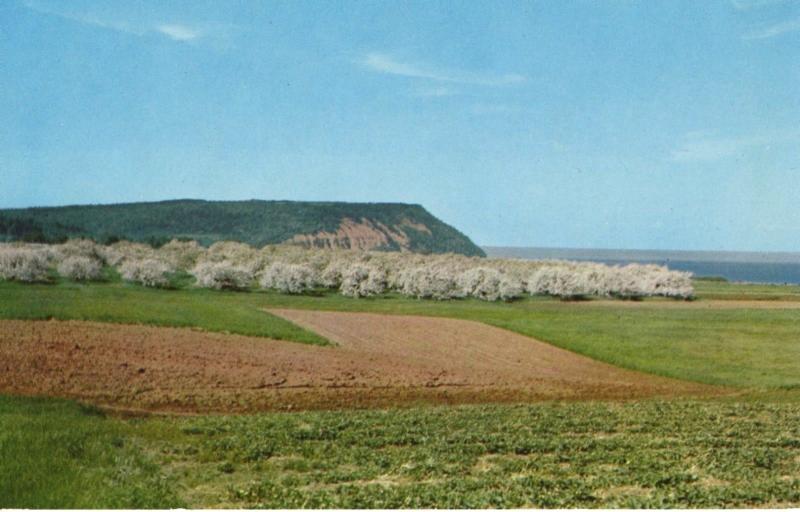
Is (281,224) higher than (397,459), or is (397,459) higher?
(281,224)

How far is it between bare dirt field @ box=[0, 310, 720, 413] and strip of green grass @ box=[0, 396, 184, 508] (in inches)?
138

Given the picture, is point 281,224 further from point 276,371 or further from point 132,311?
point 276,371

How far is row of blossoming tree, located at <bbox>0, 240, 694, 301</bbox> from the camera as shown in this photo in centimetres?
4641

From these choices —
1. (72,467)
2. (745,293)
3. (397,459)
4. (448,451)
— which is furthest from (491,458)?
(745,293)

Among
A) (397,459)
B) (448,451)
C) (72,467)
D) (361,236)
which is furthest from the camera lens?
(361,236)

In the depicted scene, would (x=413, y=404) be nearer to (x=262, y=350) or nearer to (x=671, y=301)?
(x=262, y=350)

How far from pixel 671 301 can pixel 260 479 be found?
32.6 m

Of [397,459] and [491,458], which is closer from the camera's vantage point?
[397,459]

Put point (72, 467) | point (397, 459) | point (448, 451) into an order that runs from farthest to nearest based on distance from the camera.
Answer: point (448, 451)
point (397, 459)
point (72, 467)

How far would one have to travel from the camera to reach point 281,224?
9775 centimetres

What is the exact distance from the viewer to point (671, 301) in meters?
39.2

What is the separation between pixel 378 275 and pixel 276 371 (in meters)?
31.8

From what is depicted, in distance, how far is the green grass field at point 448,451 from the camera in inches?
418

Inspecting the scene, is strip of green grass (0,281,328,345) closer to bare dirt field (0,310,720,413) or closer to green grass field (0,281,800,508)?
green grass field (0,281,800,508)
